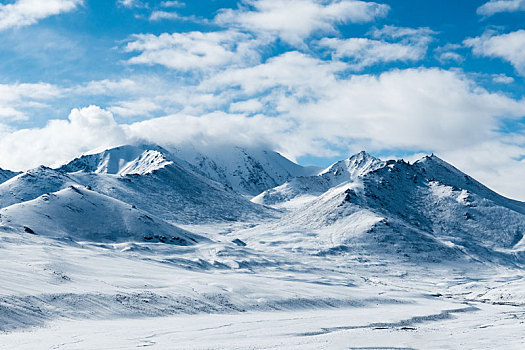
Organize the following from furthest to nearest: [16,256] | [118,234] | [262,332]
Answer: [118,234]
[16,256]
[262,332]

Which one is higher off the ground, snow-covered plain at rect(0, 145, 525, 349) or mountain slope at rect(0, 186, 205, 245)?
mountain slope at rect(0, 186, 205, 245)

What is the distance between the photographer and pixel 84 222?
18700 cm

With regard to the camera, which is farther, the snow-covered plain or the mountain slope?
the mountain slope

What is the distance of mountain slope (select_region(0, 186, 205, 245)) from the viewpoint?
17338 centimetres

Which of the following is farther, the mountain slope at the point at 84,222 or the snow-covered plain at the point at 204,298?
the mountain slope at the point at 84,222

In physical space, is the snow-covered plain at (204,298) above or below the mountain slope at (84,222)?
below

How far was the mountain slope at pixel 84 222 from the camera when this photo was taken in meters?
173

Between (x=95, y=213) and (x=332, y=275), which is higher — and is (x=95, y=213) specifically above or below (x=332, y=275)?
above

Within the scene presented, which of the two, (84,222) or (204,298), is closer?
(204,298)

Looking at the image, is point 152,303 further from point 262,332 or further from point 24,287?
point 262,332

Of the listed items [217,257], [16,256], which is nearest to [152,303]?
[16,256]

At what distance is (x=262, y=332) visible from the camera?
200 ft

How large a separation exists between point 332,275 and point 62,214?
302ft

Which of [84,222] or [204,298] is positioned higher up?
[84,222]
